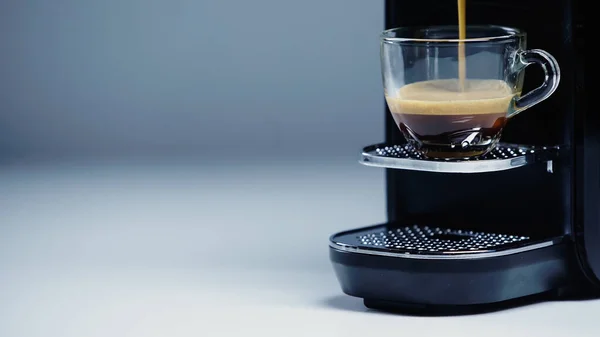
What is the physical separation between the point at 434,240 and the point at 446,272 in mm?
97

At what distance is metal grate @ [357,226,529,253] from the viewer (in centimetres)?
139

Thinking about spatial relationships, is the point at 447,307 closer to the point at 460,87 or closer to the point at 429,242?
the point at 429,242

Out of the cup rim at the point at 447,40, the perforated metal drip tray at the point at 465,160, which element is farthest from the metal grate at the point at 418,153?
the cup rim at the point at 447,40

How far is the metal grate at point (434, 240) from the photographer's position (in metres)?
1.39

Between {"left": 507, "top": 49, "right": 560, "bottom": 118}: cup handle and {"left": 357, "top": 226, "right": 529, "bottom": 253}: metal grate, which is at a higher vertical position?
{"left": 507, "top": 49, "right": 560, "bottom": 118}: cup handle

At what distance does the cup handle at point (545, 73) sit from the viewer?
4.48 feet

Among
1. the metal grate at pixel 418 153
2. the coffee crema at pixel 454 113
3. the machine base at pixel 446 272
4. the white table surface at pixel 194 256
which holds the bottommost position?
the white table surface at pixel 194 256

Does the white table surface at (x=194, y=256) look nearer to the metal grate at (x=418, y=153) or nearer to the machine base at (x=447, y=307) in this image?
the machine base at (x=447, y=307)

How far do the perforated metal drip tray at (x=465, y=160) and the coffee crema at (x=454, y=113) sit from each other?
2 centimetres

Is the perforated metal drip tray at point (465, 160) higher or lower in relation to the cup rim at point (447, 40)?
lower

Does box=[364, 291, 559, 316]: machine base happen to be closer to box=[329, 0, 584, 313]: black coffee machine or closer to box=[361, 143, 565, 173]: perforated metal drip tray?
box=[329, 0, 584, 313]: black coffee machine

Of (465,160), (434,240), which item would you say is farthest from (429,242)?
(465,160)

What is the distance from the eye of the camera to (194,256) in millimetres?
1750

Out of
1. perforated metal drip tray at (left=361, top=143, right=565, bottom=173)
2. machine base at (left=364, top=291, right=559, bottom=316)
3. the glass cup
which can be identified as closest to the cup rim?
the glass cup
